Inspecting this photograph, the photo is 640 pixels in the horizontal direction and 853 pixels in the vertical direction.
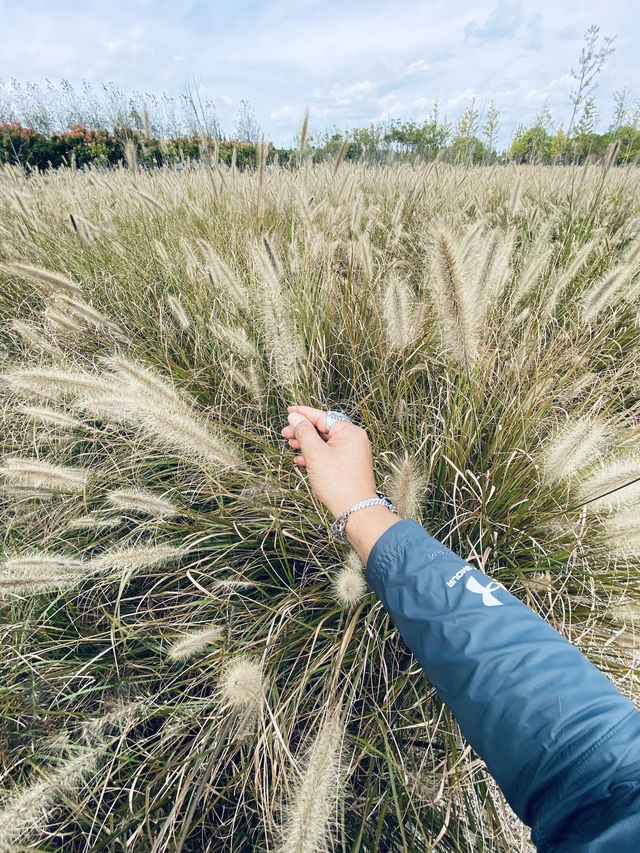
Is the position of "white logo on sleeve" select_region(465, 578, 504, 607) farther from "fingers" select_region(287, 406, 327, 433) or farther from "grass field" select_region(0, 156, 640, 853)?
"fingers" select_region(287, 406, 327, 433)

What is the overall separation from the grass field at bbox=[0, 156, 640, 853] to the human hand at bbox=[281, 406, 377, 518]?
0.13 meters

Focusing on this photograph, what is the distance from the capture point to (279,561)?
1596 mm

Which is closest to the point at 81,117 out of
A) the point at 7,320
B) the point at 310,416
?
the point at 7,320

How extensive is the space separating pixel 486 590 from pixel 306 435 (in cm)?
67

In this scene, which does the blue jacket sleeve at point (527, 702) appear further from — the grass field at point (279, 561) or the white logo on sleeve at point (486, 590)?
the grass field at point (279, 561)

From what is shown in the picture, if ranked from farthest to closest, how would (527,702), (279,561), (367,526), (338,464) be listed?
(279,561) < (338,464) < (367,526) < (527,702)

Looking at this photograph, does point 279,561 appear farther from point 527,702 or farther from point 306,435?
point 527,702

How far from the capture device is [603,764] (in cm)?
59

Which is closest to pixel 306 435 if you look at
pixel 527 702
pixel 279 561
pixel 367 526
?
pixel 367 526

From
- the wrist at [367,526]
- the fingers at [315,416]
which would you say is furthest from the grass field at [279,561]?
the fingers at [315,416]

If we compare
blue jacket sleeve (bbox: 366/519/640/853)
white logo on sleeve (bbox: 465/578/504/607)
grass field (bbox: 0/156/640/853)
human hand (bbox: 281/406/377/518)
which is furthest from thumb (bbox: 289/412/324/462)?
white logo on sleeve (bbox: 465/578/504/607)

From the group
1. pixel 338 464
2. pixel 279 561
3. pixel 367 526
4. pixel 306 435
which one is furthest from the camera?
pixel 279 561

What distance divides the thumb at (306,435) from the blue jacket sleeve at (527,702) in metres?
0.42

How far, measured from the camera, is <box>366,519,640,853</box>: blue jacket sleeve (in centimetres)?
58
